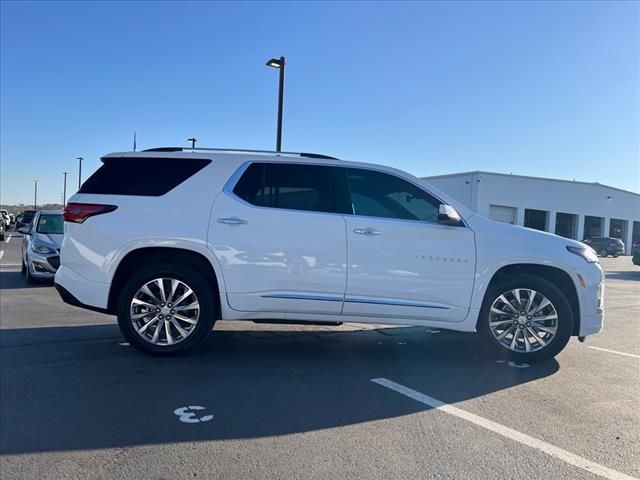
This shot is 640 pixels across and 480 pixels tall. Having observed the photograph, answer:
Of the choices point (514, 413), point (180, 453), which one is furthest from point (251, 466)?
point (514, 413)

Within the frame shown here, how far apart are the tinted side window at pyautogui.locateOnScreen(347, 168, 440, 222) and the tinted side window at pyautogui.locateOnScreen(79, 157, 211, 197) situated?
1570 millimetres

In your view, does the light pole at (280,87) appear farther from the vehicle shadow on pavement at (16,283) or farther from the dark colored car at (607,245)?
the dark colored car at (607,245)

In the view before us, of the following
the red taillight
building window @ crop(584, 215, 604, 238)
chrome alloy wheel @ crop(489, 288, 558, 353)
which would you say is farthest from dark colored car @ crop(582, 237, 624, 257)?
the red taillight

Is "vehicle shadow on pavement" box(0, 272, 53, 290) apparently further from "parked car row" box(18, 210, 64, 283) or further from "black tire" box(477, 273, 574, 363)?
"black tire" box(477, 273, 574, 363)

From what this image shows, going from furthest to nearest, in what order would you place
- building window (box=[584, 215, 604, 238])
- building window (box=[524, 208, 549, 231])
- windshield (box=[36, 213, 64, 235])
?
building window (box=[584, 215, 604, 238]) → building window (box=[524, 208, 549, 231]) → windshield (box=[36, 213, 64, 235])

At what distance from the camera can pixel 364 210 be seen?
5.25m

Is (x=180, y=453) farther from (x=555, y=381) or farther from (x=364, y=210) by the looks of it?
(x=555, y=381)

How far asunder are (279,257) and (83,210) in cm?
201

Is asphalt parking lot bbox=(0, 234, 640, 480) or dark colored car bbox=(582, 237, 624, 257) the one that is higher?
dark colored car bbox=(582, 237, 624, 257)

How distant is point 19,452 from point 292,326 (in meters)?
4.07

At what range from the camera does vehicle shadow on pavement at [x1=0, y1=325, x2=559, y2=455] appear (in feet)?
11.7

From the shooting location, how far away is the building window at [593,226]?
164 feet

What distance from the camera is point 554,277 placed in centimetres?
545

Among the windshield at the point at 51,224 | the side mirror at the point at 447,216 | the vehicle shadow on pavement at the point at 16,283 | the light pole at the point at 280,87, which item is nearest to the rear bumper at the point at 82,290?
the side mirror at the point at 447,216
